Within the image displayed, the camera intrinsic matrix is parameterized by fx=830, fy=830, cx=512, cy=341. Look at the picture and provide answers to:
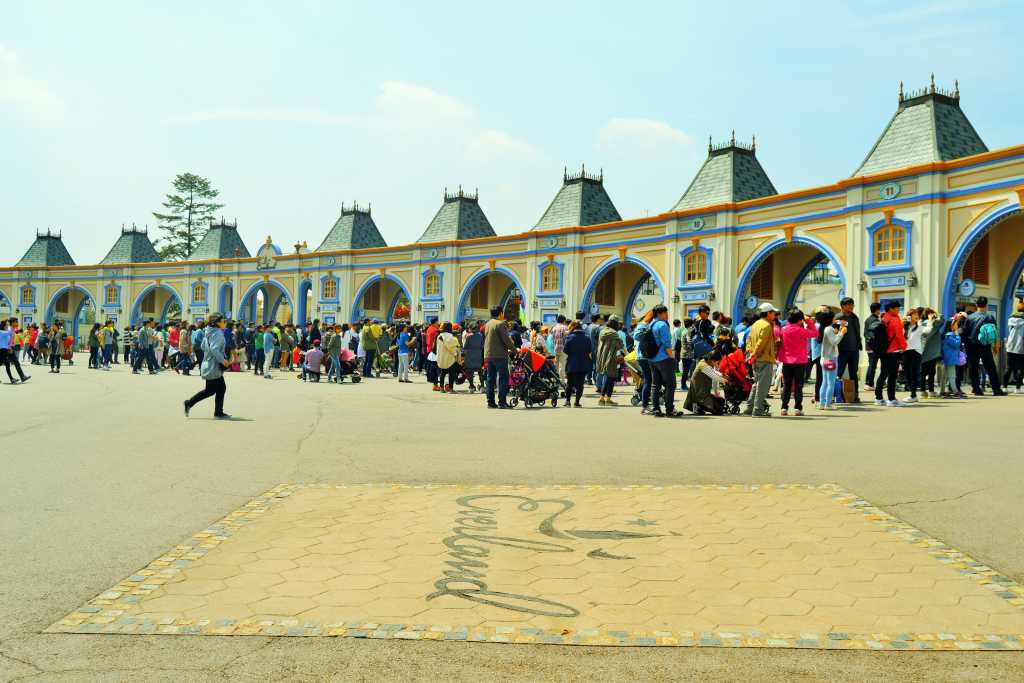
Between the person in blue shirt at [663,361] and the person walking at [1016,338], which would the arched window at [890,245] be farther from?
the person in blue shirt at [663,361]

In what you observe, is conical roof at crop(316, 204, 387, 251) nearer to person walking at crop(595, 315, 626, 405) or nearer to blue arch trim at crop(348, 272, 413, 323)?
blue arch trim at crop(348, 272, 413, 323)

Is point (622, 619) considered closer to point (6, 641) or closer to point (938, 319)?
point (6, 641)

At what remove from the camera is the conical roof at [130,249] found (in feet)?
184

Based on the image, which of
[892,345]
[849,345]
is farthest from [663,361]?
[892,345]

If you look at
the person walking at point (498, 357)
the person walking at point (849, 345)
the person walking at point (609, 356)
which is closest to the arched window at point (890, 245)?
the person walking at point (849, 345)

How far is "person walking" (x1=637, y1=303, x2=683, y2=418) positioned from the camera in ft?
40.4

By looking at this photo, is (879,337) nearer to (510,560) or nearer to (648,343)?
(648,343)

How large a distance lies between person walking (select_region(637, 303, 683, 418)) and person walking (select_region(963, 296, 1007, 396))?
22.1 feet

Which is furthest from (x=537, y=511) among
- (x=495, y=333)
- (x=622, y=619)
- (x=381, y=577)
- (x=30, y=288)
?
(x=30, y=288)

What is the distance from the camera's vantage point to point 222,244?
53531 mm

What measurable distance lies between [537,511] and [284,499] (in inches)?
73.6

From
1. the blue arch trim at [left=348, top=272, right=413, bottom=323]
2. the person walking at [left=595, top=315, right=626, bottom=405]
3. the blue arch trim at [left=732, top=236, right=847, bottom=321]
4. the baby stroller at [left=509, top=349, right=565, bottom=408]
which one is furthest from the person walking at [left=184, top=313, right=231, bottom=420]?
the blue arch trim at [left=348, top=272, right=413, bottom=323]

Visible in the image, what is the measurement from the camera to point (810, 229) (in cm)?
2572

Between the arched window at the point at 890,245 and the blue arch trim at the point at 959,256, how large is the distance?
1.30 metres
